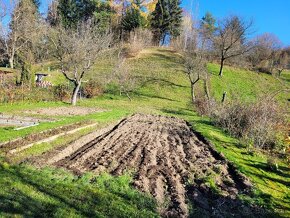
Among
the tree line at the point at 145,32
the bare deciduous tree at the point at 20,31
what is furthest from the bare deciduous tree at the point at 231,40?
the bare deciduous tree at the point at 20,31

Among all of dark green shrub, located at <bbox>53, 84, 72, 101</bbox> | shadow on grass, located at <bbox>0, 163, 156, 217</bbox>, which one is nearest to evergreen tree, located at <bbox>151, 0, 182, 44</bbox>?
dark green shrub, located at <bbox>53, 84, 72, 101</bbox>

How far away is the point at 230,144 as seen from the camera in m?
12.9

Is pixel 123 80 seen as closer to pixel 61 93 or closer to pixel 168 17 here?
pixel 61 93

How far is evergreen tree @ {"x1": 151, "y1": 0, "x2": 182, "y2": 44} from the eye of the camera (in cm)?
5750

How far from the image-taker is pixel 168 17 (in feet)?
189

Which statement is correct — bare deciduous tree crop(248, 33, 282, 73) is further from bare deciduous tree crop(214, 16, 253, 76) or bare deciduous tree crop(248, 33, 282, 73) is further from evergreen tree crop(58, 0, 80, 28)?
evergreen tree crop(58, 0, 80, 28)

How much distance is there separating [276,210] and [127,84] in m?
28.4

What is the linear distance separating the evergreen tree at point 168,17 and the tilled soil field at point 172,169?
4836 centimetres

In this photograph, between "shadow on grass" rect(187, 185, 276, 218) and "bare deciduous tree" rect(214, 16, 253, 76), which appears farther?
"bare deciduous tree" rect(214, 16, 253, 76)

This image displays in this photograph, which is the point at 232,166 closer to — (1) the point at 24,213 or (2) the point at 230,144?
(2) the point at 230,144

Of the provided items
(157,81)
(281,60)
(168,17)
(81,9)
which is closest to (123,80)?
(157,81)

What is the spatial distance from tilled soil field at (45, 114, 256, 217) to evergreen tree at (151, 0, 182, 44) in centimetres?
4836

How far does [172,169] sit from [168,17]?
5254 centimetres

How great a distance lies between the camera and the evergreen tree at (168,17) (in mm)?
57500
